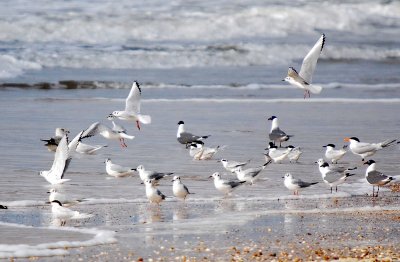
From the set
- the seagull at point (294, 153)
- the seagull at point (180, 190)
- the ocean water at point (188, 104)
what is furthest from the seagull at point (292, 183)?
the seagull at point (294, 153)

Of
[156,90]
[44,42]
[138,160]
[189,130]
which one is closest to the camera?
[138,160]

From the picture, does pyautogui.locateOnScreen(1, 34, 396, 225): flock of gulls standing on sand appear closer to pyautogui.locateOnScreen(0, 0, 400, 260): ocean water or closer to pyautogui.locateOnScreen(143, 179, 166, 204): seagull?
pyautogui.locateOnScreen(143, 179, 166, 204): seagull

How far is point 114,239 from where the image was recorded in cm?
749

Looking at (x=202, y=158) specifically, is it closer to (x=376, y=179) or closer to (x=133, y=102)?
(x=133, y=102)

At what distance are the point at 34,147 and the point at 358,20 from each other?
83.4 ft

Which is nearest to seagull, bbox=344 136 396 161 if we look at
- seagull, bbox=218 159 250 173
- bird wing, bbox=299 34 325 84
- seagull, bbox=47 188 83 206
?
bird wing, bbox=299 34 325 84

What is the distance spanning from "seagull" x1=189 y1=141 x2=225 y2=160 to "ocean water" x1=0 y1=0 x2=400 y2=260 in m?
0.22

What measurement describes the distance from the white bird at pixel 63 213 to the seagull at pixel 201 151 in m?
4.05

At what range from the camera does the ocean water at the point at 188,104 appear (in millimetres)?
8492

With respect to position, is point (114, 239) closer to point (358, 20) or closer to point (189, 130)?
point (189, 130)

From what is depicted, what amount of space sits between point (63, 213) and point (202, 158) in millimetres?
4466

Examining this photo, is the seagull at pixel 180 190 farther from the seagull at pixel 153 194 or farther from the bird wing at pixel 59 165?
the bird wing at pixel 59 165

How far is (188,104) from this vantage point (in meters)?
18.1

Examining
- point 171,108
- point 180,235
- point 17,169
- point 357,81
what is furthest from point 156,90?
point 180,235
